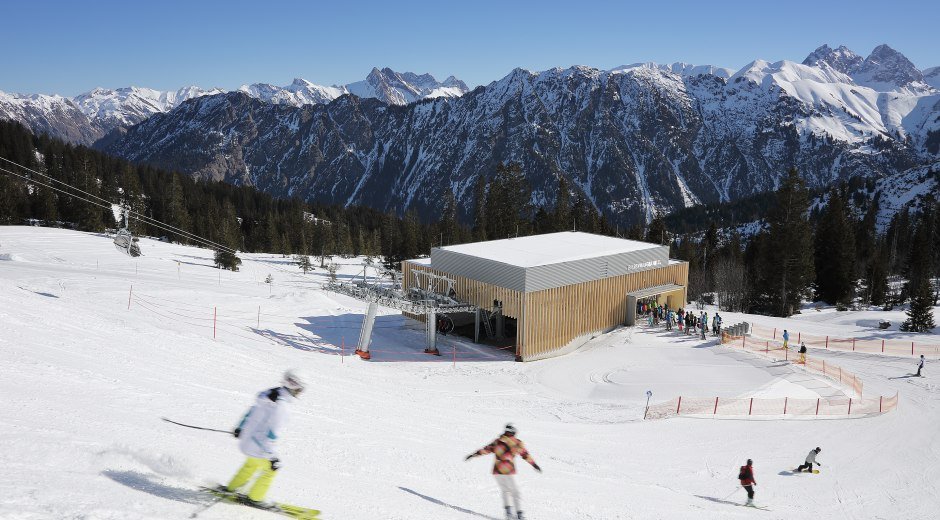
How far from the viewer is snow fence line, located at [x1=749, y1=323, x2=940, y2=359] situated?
105 feet

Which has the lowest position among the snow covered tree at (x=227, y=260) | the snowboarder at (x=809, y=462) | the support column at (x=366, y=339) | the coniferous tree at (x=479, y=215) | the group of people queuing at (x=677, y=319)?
the snowboarder at (x=809, y=462)

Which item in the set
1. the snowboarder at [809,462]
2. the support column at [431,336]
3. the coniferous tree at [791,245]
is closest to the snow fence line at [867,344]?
the snowboarder at [809,462]

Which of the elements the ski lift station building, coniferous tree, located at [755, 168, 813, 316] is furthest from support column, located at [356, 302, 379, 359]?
coniferous tree, located at [755, 168, 813, 316]

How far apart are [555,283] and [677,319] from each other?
9.24 m

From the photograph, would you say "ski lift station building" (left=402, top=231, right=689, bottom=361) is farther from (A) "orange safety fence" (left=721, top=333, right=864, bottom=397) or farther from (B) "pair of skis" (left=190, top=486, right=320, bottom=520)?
(B) "pair of skis" (left=190, top=486, right=320, bottom=520)

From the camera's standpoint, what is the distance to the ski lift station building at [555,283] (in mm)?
31594

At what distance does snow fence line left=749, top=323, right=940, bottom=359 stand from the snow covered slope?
6.67ft

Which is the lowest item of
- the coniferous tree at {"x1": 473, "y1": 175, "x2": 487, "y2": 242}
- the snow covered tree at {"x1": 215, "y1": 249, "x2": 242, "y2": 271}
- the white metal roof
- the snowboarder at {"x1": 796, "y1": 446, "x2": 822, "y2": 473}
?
the snowboarder at {"x1": 796, "y1": 446, "x2": 822, "y2": 473}

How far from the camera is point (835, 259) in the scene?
61.1 metres

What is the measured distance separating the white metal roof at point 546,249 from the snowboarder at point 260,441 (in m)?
24.3

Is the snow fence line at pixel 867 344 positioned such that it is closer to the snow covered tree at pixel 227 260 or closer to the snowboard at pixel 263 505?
the snowboard at pixel 263 505

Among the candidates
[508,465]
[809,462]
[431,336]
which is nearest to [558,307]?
[431,336]

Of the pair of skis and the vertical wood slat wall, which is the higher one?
the vertical wood slat wall

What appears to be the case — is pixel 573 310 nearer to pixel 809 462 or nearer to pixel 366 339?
pixel 366 339
